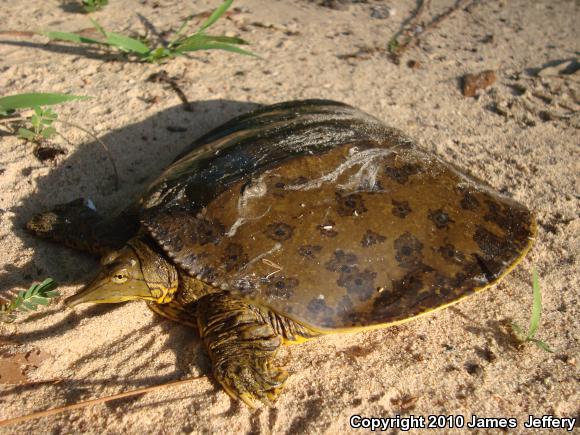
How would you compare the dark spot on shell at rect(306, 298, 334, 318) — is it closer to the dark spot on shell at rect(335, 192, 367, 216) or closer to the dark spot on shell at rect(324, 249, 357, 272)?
the dark spot on shell at rect(324, 249, 357, 272)

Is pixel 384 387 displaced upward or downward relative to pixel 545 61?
downward

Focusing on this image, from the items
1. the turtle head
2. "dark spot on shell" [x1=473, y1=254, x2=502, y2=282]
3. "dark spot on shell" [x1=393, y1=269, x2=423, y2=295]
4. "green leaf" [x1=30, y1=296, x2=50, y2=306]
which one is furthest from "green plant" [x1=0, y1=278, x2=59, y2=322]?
"dark spot on shell" [x1=473, y1=254, x2=502, y2=282]

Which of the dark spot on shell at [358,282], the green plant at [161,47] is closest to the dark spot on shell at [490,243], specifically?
the dark spot on shell at [358,282]

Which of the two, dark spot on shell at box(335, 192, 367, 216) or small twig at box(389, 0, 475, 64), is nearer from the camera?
dark spot on shell at box(335, 192, 367, 216)

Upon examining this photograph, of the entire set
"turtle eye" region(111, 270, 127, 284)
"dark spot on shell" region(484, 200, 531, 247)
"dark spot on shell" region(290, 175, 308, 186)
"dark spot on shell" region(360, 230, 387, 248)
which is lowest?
"turtle eye" region(111, 270, 127, 284)

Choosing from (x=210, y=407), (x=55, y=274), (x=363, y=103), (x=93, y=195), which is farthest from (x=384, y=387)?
(x=363, y=103)

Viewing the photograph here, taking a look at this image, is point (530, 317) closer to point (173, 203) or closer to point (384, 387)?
point (384, 387)

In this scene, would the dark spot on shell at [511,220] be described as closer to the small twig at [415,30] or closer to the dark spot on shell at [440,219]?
the dark spot on shell at [440,219]
